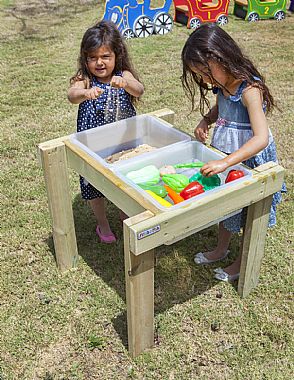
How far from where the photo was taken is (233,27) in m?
7.12

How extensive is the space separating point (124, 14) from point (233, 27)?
1.78 metres

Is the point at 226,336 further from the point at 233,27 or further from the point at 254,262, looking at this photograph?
the point at 233,27

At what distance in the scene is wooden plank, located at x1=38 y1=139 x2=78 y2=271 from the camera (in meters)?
2.19

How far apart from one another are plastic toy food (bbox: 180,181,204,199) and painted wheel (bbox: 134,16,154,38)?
5099mm

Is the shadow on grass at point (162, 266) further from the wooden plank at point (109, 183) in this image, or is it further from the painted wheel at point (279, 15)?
the painted wheel at point (279, 15)

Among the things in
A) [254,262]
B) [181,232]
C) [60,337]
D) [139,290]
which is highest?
[181,232]

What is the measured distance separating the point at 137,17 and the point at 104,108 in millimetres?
4334

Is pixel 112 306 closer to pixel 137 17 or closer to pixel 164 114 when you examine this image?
pixel 164 114

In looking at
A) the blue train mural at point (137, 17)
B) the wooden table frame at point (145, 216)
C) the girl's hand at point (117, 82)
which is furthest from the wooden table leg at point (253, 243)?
the blue train mural at point (137, 17)

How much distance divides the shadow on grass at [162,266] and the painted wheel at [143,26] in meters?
4.22

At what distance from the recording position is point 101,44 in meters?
2.37

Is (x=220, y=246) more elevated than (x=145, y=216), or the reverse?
(x=145, y=216)

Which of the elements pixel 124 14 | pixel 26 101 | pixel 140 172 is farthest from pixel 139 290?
pixel 124 14

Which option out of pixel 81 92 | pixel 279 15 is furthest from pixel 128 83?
pixel 279 15
